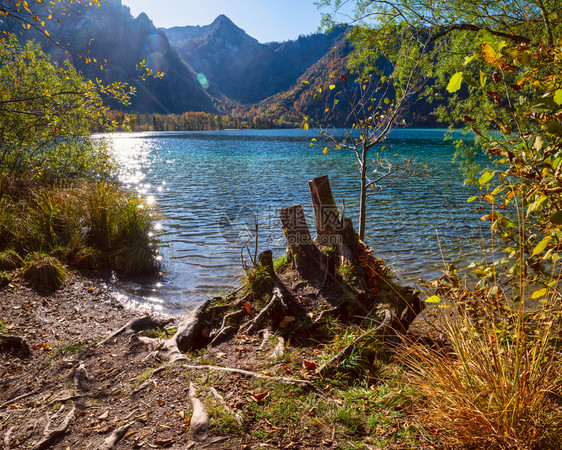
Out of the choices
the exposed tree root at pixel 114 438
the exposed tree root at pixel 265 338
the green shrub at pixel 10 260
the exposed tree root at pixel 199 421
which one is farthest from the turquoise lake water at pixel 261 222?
the exposed tree root at pixel 114 438

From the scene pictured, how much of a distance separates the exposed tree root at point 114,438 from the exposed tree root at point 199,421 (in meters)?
0.63

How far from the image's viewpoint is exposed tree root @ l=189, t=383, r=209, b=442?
292 cm

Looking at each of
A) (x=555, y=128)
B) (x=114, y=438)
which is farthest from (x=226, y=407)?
(x=555, y=128)

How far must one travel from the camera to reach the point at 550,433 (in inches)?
100

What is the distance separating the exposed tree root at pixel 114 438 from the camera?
9.78 feet

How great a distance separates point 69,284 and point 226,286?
3.65 metres

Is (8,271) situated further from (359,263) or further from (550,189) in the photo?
(550,189)

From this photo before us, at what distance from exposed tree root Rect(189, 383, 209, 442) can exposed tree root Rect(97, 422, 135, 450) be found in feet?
2.08

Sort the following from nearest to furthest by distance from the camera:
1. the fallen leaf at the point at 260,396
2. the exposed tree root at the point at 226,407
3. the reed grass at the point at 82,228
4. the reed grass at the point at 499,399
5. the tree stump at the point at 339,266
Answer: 1. the reed grass at the point at 499,399
2. the exposed tree root at the point at 226,407
3. the fallen leaf at the point at 260,396
4. the tree stump at the point at 339,266
5. the reed grass at the point at 82,228

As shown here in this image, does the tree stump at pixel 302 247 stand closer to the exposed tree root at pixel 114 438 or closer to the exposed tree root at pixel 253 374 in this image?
the exposed tree root at pixel 253 374

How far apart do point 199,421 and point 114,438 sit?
0.80 m

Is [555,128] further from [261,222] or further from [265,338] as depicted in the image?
[261,222]

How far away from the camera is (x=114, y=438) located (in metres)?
3.07

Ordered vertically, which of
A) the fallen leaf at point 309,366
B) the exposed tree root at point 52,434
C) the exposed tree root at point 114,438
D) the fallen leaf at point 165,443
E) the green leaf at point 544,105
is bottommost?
the exposed tree root at point 52,434
